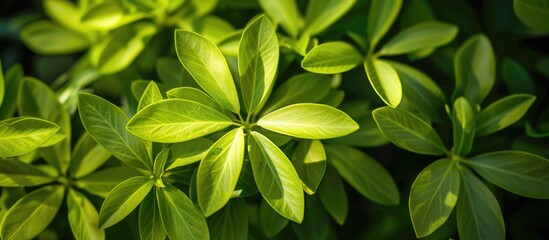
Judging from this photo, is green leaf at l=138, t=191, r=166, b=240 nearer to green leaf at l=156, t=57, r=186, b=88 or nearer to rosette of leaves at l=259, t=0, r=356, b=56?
green leaf at l=156, t=57, r=186, b=88

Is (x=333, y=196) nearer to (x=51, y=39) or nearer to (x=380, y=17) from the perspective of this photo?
(x=380, y=17)

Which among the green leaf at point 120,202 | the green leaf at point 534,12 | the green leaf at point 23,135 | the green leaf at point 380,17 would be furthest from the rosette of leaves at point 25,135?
the green leaf at point 534,12

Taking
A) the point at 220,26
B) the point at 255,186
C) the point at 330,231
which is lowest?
the point at 330,231

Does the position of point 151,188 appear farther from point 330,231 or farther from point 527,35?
point 527,35

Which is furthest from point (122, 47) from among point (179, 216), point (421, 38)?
point (421, 38)

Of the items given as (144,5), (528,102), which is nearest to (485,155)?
(528,102)

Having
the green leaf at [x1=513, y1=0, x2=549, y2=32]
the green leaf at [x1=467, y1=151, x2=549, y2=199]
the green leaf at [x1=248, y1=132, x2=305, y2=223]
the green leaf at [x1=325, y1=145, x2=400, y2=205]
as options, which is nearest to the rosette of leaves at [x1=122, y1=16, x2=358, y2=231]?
the green leaf at [x1=248, y1=132, x2=305, y2=223]
